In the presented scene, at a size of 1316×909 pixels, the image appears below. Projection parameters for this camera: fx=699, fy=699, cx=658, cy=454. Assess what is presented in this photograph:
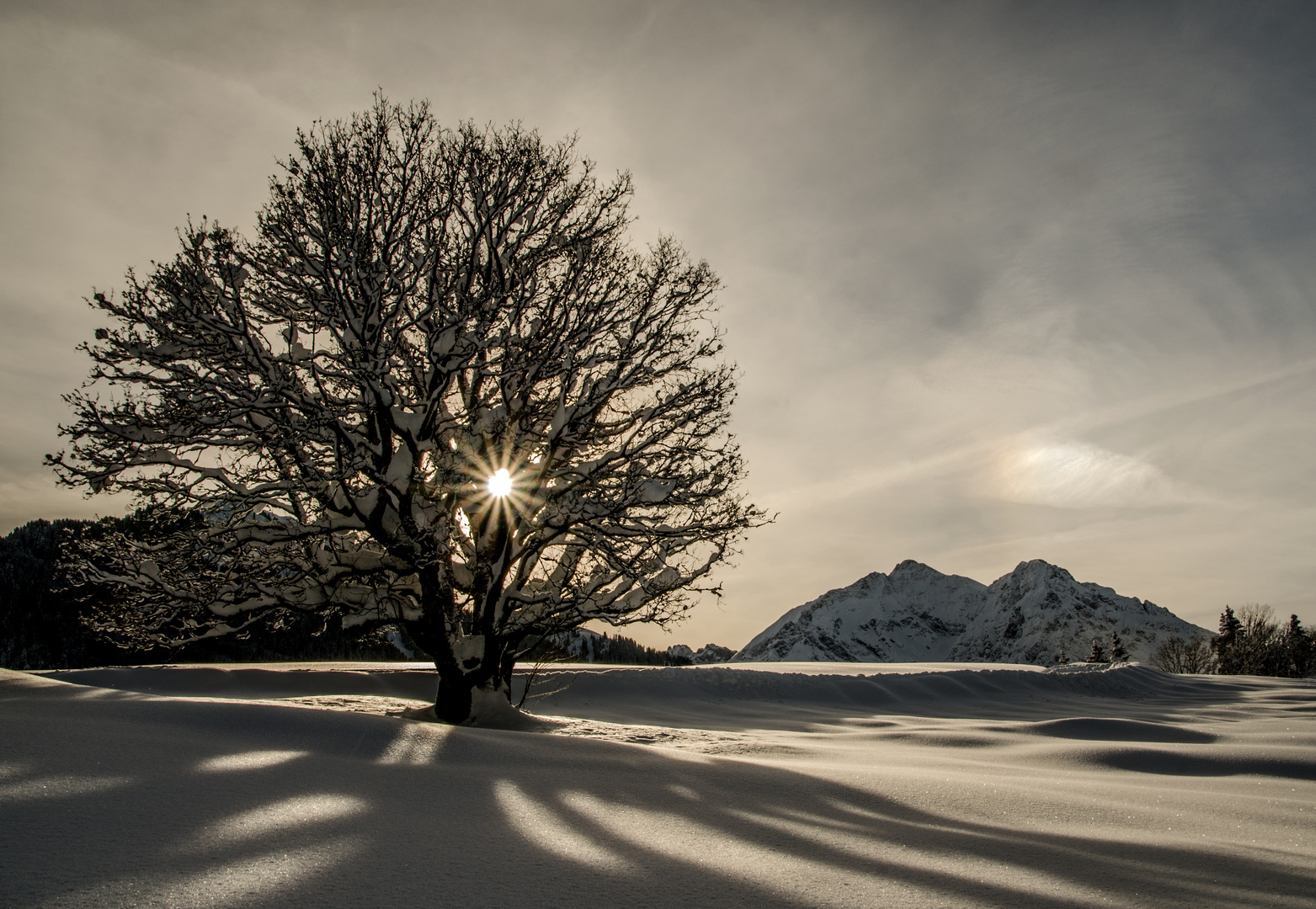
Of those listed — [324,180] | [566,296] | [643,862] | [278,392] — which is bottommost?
[643,862]

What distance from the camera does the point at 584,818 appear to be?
4.11 metres

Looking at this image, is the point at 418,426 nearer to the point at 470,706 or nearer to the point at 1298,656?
the point at 470,706

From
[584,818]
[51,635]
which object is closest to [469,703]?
[584,818]

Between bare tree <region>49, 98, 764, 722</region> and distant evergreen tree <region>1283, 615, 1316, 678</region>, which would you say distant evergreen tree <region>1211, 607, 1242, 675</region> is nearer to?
distant evergreen tree <region>1283, 615, 1316, 678</region>

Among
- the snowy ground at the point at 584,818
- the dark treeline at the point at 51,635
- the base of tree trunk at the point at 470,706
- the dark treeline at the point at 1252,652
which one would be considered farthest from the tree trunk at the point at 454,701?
the dark treeline at the point at 1252,652

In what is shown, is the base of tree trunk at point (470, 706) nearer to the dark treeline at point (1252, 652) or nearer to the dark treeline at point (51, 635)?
the dark treeline at point (51, 635)

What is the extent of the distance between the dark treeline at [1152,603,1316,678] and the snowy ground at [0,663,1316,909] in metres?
60.1

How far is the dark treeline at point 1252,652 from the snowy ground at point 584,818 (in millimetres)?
60138

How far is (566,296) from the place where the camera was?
9.86 m

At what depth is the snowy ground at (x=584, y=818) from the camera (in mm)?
2871

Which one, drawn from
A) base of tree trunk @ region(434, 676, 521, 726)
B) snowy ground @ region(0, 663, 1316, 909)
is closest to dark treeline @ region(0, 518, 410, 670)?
base of tree trunk @ region(434, 676, 521, 726)

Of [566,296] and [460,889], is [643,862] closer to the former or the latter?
[460,889]

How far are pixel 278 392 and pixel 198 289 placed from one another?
1.45 m

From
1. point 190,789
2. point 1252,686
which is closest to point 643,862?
point 190,789
